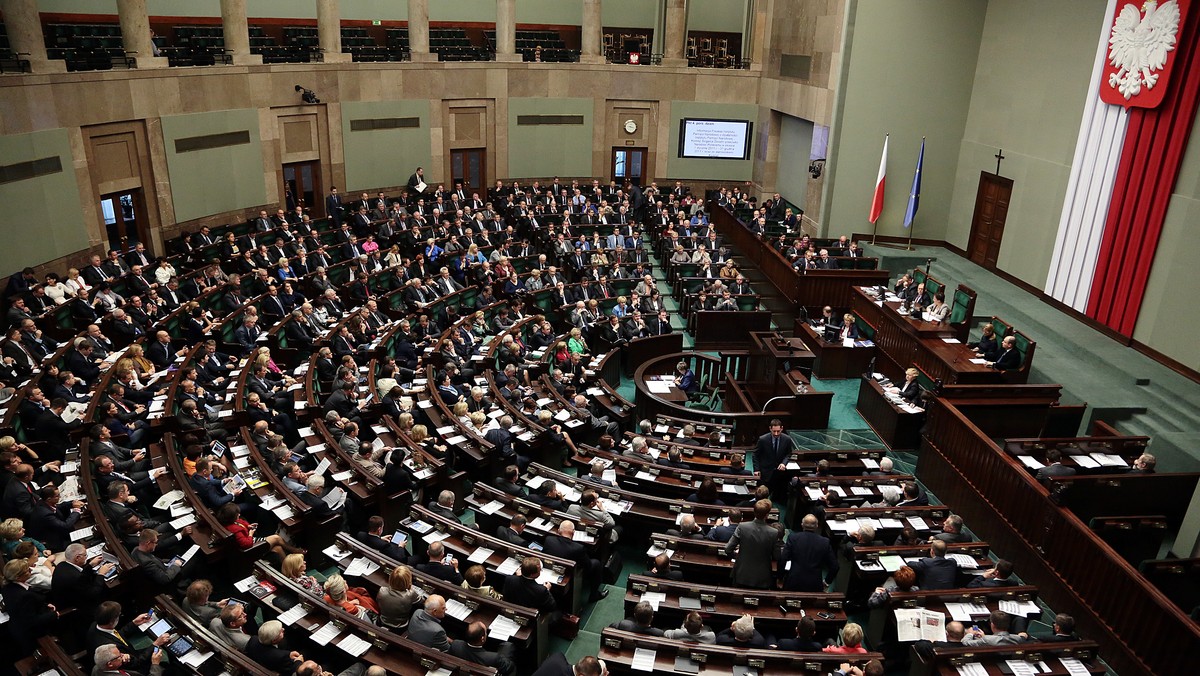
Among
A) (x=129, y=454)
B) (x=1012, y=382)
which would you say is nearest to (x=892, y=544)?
(x=1012, y=382)

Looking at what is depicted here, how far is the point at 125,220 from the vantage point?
15.9 meters

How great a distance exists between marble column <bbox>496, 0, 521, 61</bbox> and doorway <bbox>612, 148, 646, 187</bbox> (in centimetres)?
420

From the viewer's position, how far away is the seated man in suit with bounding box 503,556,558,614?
654 centimetres

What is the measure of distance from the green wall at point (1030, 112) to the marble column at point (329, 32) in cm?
1531

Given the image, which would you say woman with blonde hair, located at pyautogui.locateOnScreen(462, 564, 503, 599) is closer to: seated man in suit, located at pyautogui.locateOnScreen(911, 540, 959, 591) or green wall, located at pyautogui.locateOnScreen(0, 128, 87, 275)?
seated man in suit, located at pyautogui.locateOnScreen(911, 540, 959, 591)

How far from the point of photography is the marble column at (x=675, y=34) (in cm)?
2336

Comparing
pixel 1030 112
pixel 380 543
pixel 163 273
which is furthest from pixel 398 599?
pixel 1030 112

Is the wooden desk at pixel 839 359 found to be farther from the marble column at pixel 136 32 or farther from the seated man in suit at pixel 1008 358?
the marble column at pixel 136 32

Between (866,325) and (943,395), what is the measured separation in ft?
12.7

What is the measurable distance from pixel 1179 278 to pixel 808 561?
881 centimetres

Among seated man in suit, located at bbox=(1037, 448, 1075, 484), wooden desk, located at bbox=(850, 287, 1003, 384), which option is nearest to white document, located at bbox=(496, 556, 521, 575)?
seated man in suit, located at bbox=(1037, 448, 1075, 484)

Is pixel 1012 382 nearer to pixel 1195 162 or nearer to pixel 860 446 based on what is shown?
pixel 860 446

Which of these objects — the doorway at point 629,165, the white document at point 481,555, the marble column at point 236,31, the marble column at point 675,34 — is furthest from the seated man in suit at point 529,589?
the marble column at point 675,34

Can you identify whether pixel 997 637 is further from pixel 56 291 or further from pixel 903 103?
pixel 903 103
